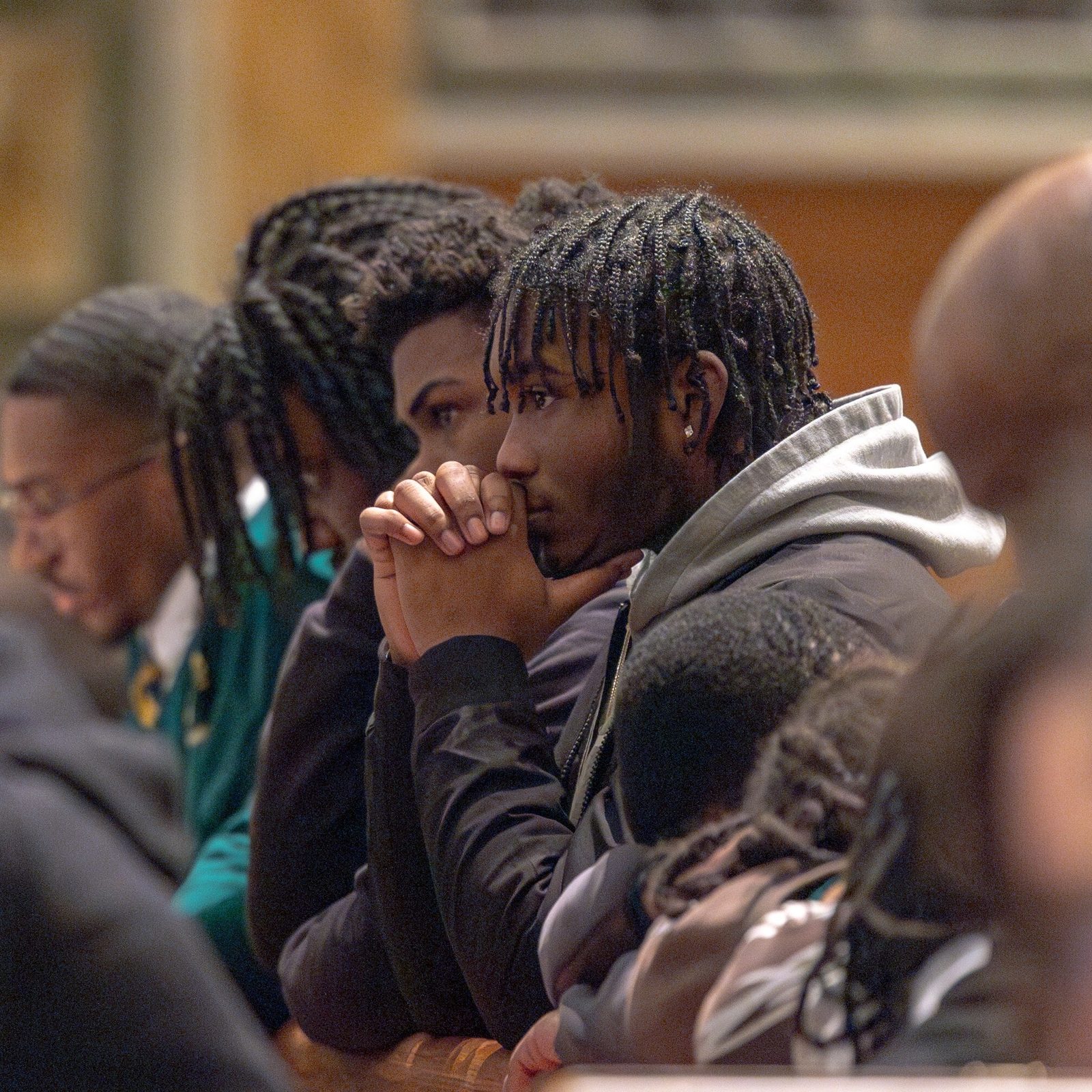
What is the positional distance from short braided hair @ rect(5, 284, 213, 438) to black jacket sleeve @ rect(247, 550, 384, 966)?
143 centimetres

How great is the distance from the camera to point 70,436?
12.5 feet

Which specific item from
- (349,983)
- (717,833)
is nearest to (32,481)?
(349,983)

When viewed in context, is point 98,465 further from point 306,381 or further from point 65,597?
point 306,381

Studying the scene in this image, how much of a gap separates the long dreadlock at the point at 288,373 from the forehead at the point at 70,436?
54cm

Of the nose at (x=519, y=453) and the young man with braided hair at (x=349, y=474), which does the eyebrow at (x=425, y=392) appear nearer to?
the young man with braided hair at (x=349, y=474)

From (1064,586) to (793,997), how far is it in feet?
1.19

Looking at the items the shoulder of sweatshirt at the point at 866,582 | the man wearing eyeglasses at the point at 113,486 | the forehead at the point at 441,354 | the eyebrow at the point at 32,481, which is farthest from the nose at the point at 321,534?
the shoulder of sweatshirt at the point at 866,582

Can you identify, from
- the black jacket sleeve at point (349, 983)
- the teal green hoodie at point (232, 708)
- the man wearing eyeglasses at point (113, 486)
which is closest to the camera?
the black jacket sleeve at point (349, 983)

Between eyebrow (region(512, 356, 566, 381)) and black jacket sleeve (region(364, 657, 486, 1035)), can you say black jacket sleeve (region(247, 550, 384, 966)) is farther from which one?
eyebrow (region(512, 356, 566, 381))

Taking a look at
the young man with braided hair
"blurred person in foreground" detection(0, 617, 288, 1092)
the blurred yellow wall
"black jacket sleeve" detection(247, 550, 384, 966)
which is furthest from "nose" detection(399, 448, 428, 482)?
the blurred yellow wall

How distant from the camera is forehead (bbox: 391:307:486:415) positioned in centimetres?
249

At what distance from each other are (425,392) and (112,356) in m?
1.52

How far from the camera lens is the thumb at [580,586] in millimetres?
2131

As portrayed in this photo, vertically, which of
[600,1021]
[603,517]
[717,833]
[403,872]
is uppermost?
[603,517]
